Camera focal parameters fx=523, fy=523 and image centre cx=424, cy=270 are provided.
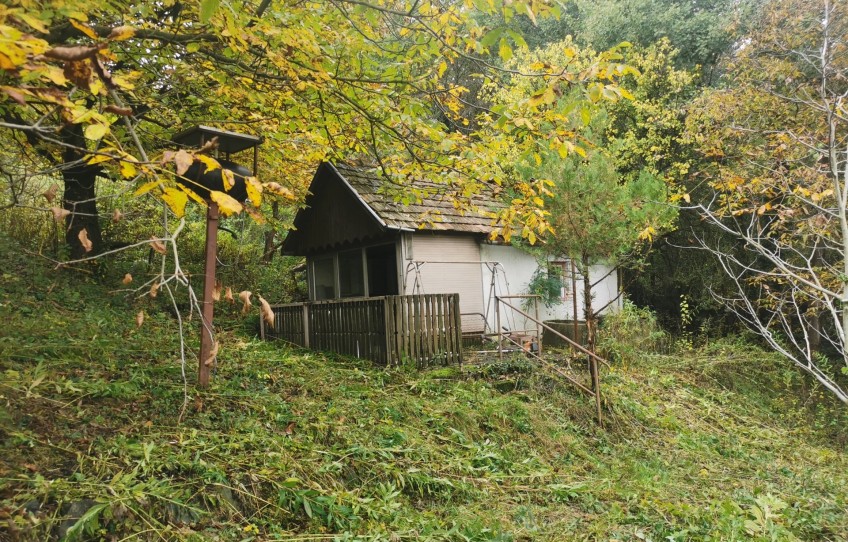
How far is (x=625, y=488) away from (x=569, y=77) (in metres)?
3.98

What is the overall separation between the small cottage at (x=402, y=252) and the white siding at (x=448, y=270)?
2cm

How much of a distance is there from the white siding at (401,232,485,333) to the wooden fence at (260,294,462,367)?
2.74 m

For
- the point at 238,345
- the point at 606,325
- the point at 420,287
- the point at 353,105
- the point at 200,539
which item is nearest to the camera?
the point at 200,539

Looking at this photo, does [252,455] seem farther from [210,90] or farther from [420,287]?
[420,287]

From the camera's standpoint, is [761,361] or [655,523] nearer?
[655,523]

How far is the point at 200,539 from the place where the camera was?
3.13 meters

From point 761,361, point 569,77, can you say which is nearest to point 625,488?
point 569,77

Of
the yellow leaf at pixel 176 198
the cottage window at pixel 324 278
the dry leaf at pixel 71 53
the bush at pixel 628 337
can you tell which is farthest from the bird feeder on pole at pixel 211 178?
the cottage window at pixel 324 278

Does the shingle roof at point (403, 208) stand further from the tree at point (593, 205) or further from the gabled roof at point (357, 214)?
the tree at point (593, 205)

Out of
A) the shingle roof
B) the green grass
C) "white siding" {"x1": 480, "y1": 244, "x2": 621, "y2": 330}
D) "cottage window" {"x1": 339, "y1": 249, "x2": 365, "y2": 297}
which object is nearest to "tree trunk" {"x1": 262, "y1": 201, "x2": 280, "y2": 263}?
"cottage window" {"x1": 339, "y1": 249, "x2": 365, "y2": 297}

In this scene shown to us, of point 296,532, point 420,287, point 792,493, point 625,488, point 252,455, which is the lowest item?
point 792,493

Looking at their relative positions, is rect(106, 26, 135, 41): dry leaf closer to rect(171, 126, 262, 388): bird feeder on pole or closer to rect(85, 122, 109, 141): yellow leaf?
rect(85, 122, 109, 141): yellow leaf

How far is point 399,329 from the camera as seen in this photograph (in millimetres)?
7652

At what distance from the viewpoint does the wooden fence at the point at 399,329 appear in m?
7.66
